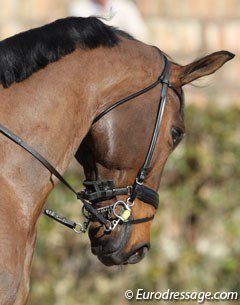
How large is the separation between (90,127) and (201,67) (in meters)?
0.67

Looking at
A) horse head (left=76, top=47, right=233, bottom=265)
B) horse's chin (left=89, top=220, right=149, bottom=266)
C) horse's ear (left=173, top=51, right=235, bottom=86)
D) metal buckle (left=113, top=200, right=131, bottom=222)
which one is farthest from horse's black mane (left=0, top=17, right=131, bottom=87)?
horse's chin (left=89, top=220, right=149, bottom=266)

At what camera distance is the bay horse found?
4.02 m

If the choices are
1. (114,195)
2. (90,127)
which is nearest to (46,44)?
(90,127)

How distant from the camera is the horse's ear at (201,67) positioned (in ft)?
14.7

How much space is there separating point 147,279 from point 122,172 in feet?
12.1

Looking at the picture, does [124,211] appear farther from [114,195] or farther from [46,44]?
[46,44]

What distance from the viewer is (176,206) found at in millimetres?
8281

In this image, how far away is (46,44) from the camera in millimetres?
4145

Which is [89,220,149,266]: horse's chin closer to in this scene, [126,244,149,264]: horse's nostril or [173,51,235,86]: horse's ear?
[126,244,149,264]: horse's nostril

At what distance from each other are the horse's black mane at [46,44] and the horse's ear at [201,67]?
0.39m

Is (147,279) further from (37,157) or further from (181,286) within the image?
(37,157)

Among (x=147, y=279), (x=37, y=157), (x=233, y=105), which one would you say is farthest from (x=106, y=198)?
(x=233, y=105)

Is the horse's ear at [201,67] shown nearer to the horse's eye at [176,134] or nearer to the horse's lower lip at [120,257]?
the horse's eye at [176,134]

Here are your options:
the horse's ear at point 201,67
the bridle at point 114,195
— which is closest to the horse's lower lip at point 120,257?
the bridle at point 114,195
